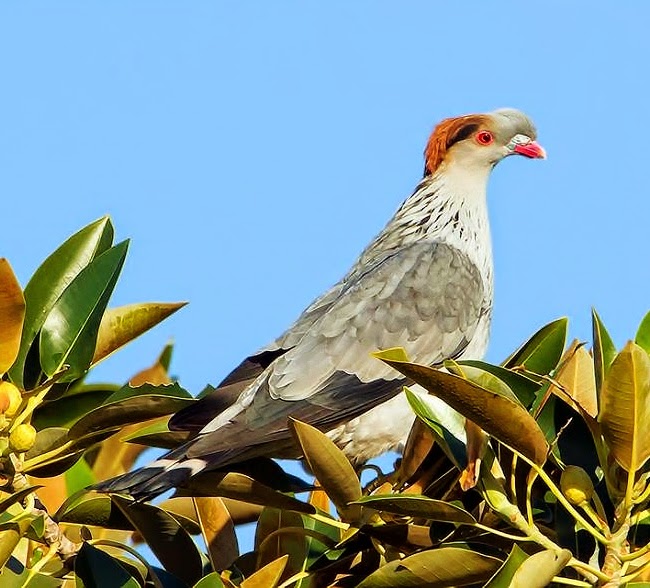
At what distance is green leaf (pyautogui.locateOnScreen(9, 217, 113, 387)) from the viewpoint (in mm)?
3680

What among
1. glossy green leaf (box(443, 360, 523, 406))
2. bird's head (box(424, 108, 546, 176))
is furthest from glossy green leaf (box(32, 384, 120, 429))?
bird's head (box(424, 108, 546, 176))

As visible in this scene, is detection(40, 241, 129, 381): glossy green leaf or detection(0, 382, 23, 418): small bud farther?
detection(40, 241, 129, 381): glossy green leaf

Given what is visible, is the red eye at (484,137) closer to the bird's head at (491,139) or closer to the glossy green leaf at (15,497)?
the bird's head at (491,139)

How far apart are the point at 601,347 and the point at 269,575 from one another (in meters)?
1.05

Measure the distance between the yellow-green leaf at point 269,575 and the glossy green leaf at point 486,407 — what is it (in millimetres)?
658

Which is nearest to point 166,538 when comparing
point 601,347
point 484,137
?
point 601,347

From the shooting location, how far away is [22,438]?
3.38 m

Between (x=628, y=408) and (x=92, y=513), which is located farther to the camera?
(x=92, y=513)

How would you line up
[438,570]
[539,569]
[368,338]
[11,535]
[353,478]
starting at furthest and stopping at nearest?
[368,338] → [353,478] → [11,535] → [438,570] → [539,569]

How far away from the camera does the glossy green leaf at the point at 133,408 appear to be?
3469 millimetres

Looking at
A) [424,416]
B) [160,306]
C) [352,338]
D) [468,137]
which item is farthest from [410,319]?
[424,416]

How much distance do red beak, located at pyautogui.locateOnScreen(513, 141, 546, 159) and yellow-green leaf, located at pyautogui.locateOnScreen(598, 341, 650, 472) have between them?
3979 millimetres

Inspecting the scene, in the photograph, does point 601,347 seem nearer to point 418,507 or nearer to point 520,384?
point 520,384

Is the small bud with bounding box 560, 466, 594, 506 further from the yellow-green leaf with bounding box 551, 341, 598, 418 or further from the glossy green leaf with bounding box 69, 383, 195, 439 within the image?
the glossy green leaf with bounding box 69, 383, 195, 439
